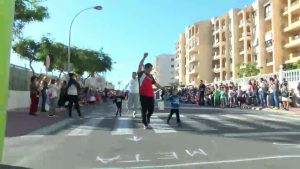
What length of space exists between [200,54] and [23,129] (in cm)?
10660

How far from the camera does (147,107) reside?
43.2 feet

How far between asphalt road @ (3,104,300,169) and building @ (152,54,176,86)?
172230 mm

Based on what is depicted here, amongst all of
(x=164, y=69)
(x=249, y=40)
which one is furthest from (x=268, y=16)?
(x=164, y=69)

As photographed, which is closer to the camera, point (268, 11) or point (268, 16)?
point (268, 16)

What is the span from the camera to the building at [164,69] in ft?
608

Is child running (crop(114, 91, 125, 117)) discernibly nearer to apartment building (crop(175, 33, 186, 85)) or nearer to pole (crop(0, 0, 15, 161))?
pole (crop(0, 0, 15, 161))

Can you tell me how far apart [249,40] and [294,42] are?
832 inches

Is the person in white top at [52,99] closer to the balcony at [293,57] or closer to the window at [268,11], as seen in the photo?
the balcony at [293,57]

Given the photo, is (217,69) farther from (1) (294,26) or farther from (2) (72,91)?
(2) (72,91)

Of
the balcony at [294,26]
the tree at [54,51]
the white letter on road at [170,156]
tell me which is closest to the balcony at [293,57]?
the balcony at [294,26]

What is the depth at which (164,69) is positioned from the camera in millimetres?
186750

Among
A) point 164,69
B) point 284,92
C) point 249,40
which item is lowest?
point 284,92

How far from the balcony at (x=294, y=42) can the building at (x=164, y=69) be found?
109728 mm

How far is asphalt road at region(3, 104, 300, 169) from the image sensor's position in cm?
743
